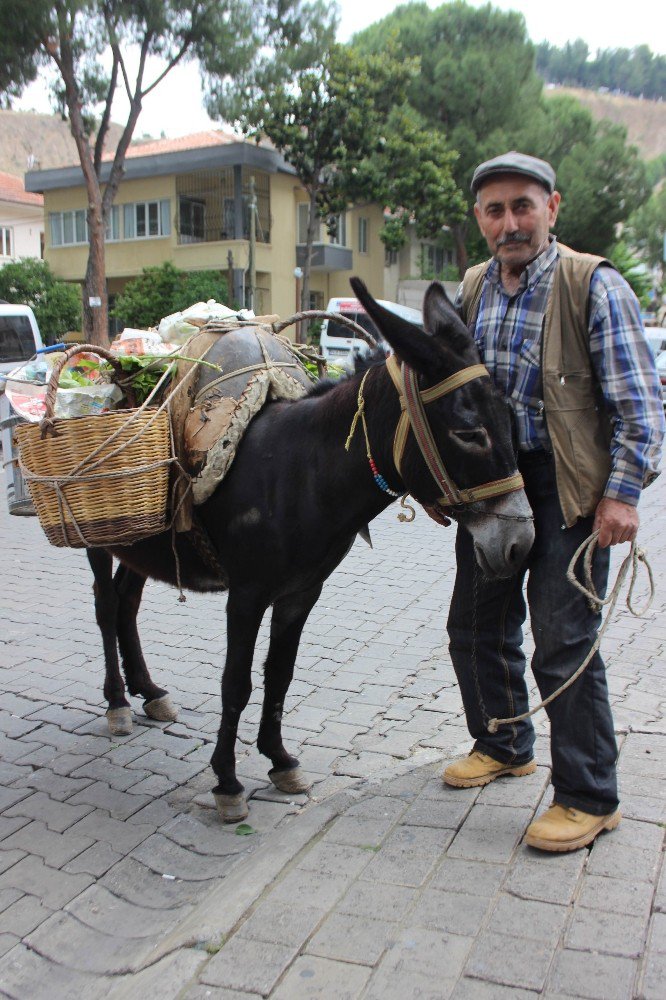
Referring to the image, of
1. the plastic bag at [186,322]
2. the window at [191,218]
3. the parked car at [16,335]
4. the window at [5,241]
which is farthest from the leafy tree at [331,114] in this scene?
the plastic bag at [186,322]

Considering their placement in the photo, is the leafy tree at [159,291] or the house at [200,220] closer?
the leafy tree at [159,291]

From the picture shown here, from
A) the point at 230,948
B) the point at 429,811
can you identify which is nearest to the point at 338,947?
the point at 230,948

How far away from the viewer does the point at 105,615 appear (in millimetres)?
4492

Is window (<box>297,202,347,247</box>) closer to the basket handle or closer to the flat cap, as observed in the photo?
the basket handle

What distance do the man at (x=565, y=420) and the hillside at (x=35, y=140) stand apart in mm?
128833

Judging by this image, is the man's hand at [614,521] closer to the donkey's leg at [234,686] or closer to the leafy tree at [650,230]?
the donkey's leg at [234,686]

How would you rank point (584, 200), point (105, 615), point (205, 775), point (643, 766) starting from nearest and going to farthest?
point (643, 766) < point (205, 775) < point (105, 615) < point (584, 200)

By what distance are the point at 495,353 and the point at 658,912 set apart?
5.78 feet

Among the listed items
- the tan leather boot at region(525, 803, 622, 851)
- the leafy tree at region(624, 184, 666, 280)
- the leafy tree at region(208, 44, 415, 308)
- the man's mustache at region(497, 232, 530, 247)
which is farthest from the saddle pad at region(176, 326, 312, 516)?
the leafy tree at region(624, 184, 666, 280)

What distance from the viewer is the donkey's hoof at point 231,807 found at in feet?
11.6

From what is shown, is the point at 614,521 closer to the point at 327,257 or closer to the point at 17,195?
the point at 327,257

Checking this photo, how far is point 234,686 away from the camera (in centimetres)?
349

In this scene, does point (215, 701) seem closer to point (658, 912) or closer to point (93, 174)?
point (658, 912)

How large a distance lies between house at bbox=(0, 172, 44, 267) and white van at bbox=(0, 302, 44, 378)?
90.9 ft
